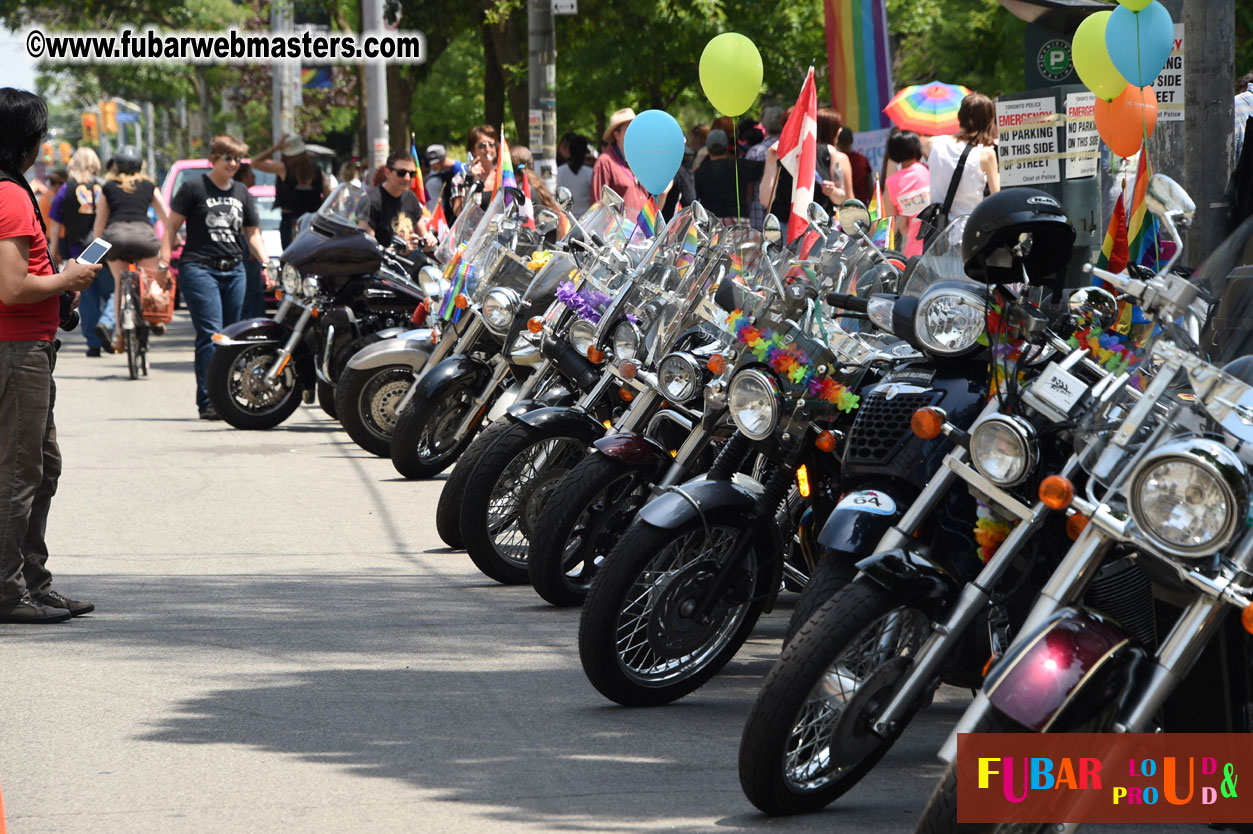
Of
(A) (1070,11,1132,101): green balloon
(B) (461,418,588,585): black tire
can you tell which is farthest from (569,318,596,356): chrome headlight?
(A) (1070,11,1132,101): green balloon

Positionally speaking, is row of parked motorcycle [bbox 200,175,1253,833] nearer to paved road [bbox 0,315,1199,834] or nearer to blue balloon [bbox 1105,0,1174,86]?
paved road [bbox 0,315,1199,834]

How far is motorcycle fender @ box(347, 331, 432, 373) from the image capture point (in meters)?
10.8

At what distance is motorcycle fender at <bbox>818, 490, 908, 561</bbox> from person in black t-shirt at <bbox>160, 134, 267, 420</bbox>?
9147mm

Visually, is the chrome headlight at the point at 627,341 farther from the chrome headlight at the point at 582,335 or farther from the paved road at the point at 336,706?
the paved road at the point at 336,706

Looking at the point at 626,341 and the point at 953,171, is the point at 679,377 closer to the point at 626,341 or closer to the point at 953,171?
the point at 626,341

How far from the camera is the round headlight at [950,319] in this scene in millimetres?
4738

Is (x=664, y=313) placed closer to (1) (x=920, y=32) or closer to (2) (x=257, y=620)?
(2) (x=257, y=620)

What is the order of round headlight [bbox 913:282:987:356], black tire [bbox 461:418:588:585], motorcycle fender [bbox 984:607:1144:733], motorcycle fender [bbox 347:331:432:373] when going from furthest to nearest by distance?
motorcycle fender [bbox 347:331:432:373] → black tire [bbox 461:418:588:585] → round headlight [bbox 913:282:987:356] → motorcycle fender [bbox 984:607:1144:733]

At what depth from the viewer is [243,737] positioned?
514 cm

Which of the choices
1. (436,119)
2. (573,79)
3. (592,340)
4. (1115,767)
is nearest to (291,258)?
(592,340)

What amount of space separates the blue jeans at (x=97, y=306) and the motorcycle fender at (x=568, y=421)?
1276 cm

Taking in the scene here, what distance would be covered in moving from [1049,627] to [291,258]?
9194 millimetres

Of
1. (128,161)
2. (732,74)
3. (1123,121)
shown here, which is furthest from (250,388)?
(1123,121)

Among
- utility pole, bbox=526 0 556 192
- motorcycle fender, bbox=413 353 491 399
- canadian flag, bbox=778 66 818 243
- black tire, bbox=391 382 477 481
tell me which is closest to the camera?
canadian flag, bbox=778 66 818 243
